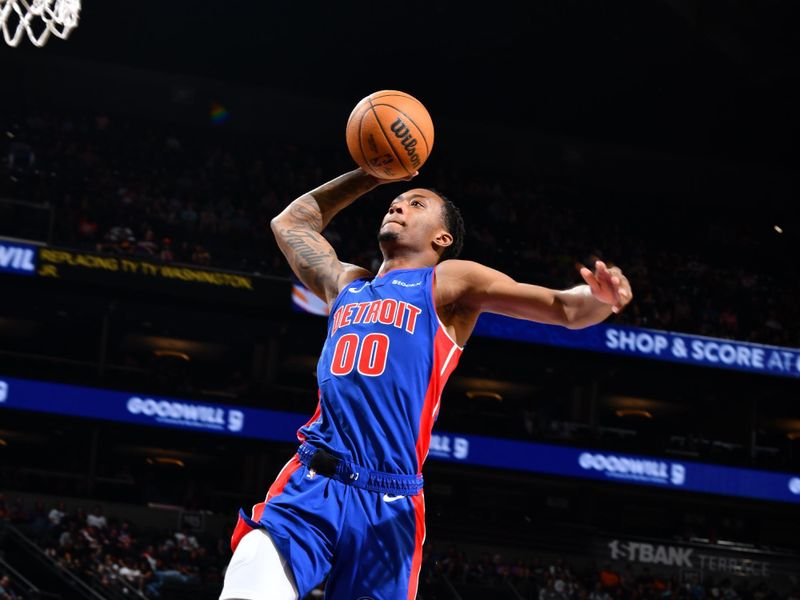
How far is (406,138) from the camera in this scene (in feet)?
15.0

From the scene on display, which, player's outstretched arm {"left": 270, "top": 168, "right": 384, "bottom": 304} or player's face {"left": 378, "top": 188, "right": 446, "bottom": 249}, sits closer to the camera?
player's face {"left": 378, "top": 188, "right": 446, "bottom": 249}

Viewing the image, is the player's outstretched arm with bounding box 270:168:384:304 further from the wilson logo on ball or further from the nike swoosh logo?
the nike swoosh logo

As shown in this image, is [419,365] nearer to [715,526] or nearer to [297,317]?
[297,317]

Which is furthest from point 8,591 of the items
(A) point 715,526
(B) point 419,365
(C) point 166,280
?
(A) point 715,526

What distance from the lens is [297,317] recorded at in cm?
2184

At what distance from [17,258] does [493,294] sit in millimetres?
16675

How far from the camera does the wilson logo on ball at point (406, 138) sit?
4.55m

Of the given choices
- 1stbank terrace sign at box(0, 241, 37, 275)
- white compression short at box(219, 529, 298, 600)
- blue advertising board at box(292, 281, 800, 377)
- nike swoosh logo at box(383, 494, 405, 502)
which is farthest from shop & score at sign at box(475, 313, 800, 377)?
white compression short at box(219, 529, 298, 600)

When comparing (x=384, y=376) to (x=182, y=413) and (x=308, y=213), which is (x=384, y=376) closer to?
(x=308, y=213)

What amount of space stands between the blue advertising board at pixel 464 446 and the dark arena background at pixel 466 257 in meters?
0.05

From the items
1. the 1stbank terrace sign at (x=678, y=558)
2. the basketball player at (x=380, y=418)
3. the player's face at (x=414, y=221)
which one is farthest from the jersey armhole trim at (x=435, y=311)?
the 1stbank terrace sign at (x=678, y=558)

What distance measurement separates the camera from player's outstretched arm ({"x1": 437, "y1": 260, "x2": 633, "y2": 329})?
141 inches

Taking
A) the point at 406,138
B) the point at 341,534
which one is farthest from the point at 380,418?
the point at 406,138

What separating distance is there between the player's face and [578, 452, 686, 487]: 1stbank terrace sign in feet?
58.4
